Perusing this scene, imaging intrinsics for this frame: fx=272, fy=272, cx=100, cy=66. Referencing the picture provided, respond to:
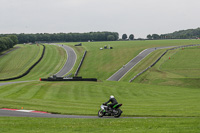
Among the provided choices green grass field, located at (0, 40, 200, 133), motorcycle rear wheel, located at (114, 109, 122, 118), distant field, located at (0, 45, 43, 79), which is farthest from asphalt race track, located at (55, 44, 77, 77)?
motorcycle rear wheel, located at (114, 109, 122, 118)

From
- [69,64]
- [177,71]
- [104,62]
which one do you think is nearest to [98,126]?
[177,71]

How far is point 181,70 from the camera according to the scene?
76938 mm

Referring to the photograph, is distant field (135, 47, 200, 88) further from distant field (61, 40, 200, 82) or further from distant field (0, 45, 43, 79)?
distant field (0, 45, 43, 79)

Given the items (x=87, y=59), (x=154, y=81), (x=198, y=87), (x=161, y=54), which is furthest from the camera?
(x=87, y=59)

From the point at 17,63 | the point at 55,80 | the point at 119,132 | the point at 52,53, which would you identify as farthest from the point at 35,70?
the point at 119,132

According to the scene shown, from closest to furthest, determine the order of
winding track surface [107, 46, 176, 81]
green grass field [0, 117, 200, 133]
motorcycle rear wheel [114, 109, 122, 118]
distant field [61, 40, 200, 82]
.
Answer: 1. green grass field [0, 117, 200, 133]
2. motorcycle rear wheel [114, 109, 122, 118]
3. winding track surface [107, 46, 176, 81]
4. distant field [61, 40, 200, 82]

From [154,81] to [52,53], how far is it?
70.9 m

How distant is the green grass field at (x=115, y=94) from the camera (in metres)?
18.6

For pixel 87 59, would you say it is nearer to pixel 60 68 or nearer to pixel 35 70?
pixel 60 68

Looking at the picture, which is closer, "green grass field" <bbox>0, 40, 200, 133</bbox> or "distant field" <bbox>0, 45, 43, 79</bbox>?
"green grass field" <bbox>0, 40, 200, 133</bbox>

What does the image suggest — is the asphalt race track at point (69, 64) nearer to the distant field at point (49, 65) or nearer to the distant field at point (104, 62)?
the distant field at point (49, 65)

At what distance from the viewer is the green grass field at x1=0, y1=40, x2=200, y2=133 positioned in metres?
18.6

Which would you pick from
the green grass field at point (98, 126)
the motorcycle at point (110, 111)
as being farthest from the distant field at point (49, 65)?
the green grass field at point (98, 126)

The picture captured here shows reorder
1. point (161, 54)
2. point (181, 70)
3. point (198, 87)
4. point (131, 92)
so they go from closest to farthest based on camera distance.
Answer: point (131, 92) < point (198, 87) < point (181, 70) < point (161, 54)
